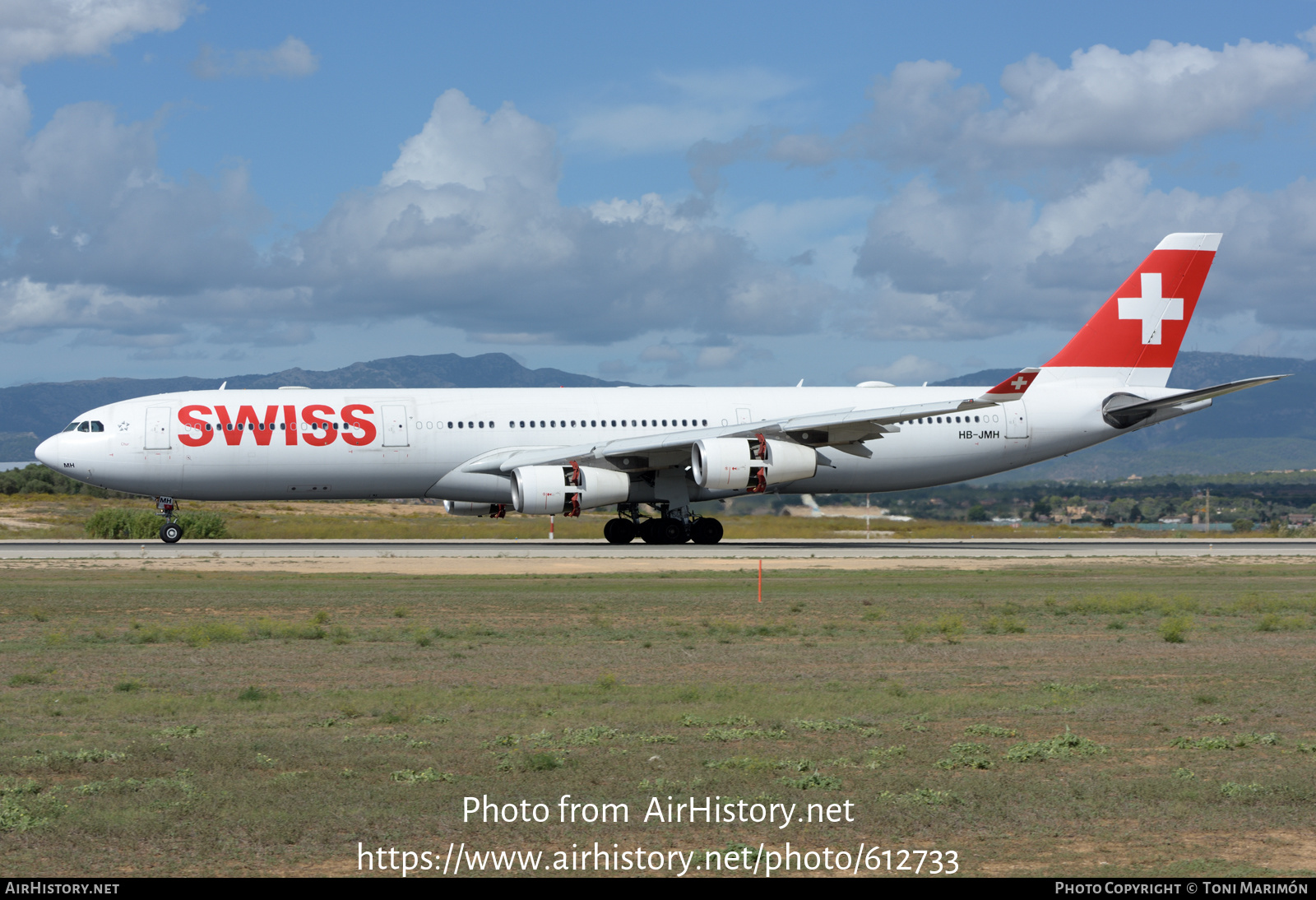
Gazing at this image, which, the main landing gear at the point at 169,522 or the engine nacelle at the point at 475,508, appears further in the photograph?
the engine nacelle at the point at 475,508

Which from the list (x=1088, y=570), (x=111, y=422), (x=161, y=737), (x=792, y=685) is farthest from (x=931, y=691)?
(x=111, y=422)

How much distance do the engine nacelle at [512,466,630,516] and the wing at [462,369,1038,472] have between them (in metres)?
0.63

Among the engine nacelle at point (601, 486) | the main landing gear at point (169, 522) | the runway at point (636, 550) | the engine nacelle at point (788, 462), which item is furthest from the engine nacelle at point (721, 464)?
the main landing gear at point (169, 522)

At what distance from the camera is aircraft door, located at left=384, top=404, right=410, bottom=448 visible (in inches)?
1362

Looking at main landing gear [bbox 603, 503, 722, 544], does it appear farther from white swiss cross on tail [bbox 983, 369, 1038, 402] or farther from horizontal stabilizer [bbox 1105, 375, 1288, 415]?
horizontal stabilizer [bbox 1105, 375, 1288, 415]

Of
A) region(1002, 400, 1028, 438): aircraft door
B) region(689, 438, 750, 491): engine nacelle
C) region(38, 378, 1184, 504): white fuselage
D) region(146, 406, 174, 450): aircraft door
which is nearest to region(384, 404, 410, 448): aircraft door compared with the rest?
region(38, 378, 1184, 504): white fuselage

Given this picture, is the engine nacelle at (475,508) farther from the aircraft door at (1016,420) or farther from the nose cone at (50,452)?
the aircraft door at (1016,420)

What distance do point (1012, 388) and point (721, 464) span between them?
7608 mm

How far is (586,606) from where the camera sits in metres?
20.3

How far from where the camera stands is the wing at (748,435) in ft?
109

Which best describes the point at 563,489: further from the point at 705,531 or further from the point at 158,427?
the point at 158,427

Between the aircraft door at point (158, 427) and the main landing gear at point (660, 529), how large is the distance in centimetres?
1220

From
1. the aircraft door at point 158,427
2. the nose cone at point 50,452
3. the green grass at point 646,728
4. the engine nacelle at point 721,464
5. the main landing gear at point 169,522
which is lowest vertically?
the green grass at point 646,728
